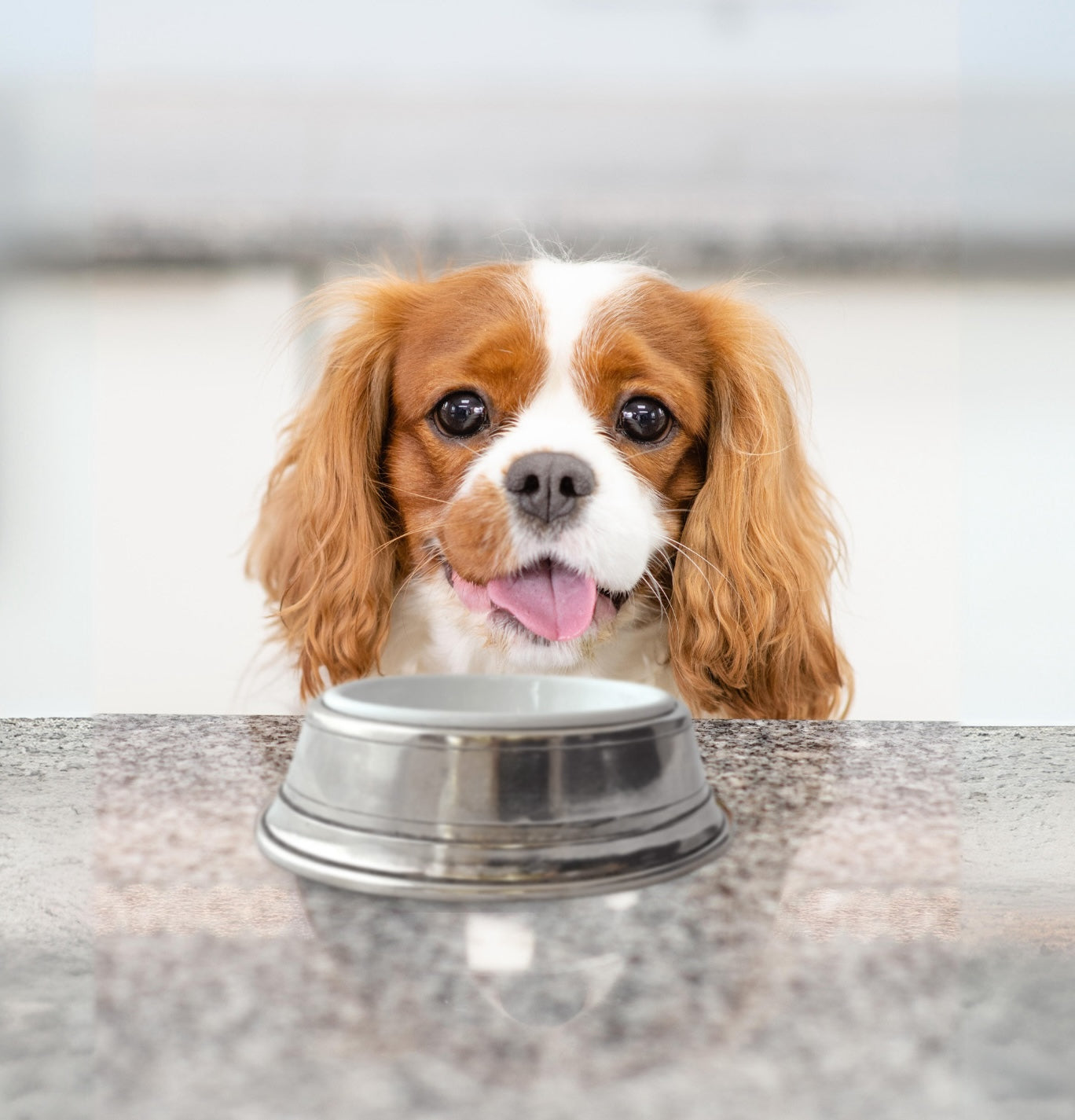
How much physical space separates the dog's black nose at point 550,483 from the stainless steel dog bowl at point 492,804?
691 mm

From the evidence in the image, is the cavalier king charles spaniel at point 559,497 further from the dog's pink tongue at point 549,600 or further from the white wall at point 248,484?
the white wall at point 248,484

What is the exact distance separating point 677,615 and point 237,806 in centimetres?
84

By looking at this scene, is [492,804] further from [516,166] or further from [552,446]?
[516,166]

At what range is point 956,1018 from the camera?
31 centimetres

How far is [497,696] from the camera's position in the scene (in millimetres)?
505

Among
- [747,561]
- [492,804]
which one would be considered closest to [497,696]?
[492,804]

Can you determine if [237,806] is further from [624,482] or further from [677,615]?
[677,615]

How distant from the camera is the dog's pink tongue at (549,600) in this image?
120 cm

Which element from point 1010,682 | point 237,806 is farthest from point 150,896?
point 1010,682

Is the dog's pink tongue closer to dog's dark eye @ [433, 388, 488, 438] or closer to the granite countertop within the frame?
dog's dark eye @ [433, 388, 488, 438]

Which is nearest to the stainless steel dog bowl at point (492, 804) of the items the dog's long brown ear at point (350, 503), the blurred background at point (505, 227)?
the dog's long brown ear at point (350, 503)

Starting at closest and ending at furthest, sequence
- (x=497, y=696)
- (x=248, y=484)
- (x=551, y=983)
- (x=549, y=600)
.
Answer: (x=551, y=983) < (x=497, y=696) < (x=549, y=600) < (x=248, y=484)

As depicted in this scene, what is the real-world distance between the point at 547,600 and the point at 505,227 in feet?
2.95

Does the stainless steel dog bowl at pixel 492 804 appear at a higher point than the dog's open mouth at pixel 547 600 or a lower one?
higher
